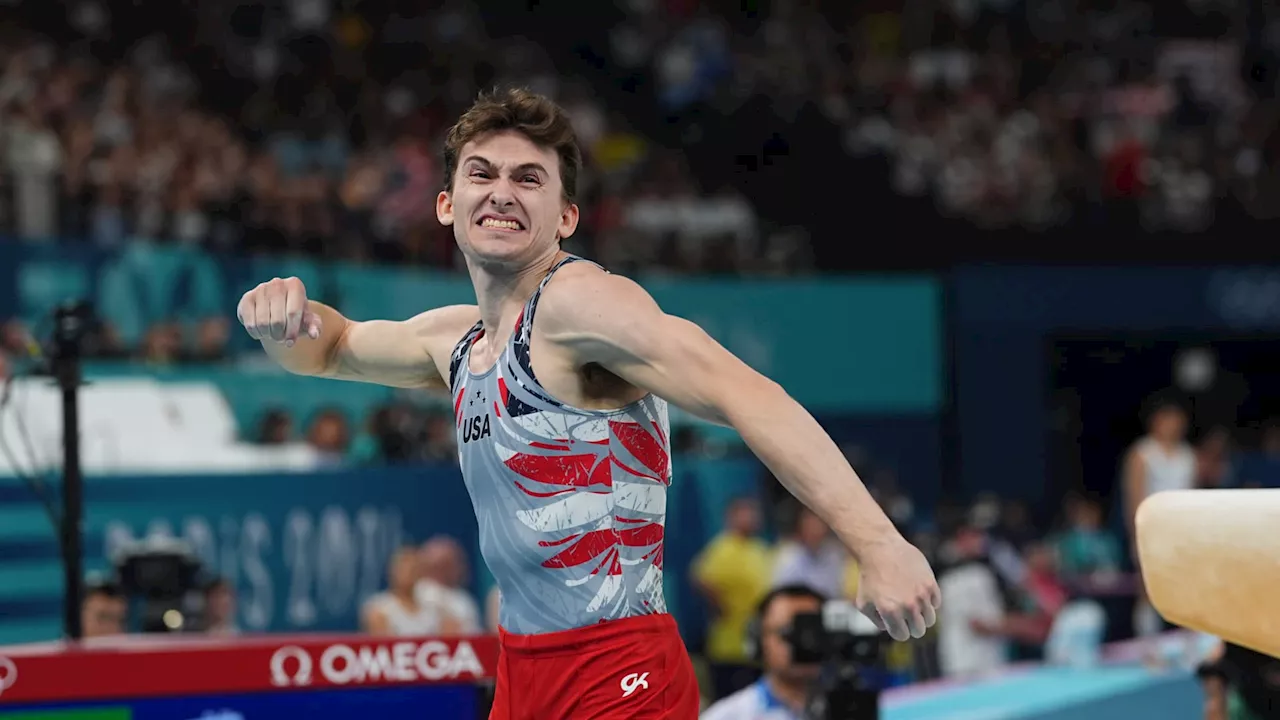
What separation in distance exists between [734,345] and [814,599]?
424 inches

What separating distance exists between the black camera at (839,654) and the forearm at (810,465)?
6.64 feet

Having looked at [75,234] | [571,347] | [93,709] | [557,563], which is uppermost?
[75,234]

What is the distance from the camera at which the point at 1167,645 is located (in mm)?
8961

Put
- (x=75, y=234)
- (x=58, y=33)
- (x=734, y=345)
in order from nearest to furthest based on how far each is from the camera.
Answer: (x=75, y=234) → (x=58, y=33) → (x=734, y=345)

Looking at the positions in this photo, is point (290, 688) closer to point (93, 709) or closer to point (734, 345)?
point (93, 709)

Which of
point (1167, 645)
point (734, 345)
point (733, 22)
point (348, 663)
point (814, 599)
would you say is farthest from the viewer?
point (733, 22)

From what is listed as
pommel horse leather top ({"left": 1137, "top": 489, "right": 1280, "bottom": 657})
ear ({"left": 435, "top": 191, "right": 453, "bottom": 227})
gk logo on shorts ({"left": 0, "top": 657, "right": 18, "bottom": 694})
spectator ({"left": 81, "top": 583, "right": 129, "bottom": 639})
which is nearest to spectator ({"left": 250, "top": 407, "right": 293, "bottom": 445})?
spectator ({"left": 81, "top": 583, "right": 129, "bottom": 639})

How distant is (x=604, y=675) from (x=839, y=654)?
1.89 meters

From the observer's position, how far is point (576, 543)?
11.4ft

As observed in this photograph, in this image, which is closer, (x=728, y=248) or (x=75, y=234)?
(x=75, y=234)

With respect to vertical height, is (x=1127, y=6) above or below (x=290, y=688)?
above

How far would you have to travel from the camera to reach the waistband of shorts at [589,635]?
3.47 meters

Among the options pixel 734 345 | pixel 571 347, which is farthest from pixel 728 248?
pixel 571 347

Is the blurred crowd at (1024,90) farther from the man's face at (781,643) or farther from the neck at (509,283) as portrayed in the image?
the neck at (509,283)
